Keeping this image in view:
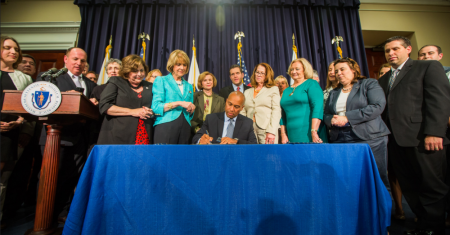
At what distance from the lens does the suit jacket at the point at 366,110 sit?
1731 millimetres

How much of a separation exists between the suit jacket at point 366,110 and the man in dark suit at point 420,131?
0.49ft

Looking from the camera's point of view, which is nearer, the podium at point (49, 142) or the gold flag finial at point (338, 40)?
the podium at point (49, 142)

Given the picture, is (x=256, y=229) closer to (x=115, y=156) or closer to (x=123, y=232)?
(x=123, y=232)

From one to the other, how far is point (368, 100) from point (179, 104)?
1599 millimetres

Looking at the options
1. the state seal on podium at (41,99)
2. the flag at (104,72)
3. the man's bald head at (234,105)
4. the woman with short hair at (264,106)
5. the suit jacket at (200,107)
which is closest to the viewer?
the state seal on podium at (41,99)

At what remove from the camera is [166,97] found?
1.93m

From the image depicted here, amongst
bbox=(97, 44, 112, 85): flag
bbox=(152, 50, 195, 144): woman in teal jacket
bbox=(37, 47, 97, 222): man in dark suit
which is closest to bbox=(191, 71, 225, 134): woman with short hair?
bbox=(152, 50, 195, 144): woman in teal jacket

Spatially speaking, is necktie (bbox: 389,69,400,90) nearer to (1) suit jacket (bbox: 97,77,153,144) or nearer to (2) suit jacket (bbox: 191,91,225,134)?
(2) suit jacket (bbox: 191,91,225,134)

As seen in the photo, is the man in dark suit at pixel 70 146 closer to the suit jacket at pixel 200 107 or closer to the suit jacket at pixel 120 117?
the suit jacket at pixel 120 117

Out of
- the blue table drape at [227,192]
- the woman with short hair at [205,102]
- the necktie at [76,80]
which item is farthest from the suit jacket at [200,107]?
the blue table drape at [227,192]

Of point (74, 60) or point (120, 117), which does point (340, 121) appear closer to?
point (120, 117)

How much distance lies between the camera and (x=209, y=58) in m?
4.88

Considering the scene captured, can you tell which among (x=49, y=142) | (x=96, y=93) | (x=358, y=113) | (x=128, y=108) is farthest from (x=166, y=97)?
(x=358, y=113)

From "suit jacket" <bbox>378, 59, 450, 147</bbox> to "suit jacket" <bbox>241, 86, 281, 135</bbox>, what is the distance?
1.02 metres
